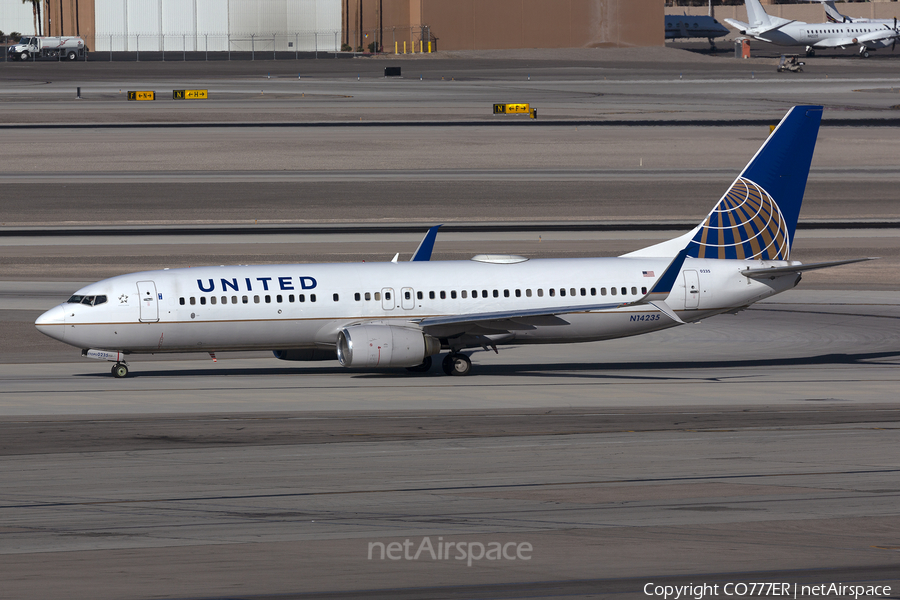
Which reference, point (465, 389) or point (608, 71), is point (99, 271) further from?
point (608, 71)

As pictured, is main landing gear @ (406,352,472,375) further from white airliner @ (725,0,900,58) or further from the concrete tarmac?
white airliner @ (725,0,900,58)

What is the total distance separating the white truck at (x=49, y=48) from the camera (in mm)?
178500

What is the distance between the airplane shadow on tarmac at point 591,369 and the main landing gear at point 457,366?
498 millimetres

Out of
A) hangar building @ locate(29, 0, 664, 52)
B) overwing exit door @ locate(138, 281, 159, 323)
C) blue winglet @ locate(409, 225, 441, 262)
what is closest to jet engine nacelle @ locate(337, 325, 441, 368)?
overwing exit door @ locate(138, 281, 159, 323)

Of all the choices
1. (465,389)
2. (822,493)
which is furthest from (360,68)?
(822,493)

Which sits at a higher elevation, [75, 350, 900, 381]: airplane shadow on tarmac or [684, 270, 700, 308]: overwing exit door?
[684, 270, 700, 308]: overwing exit door

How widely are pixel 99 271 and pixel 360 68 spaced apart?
99.7 m

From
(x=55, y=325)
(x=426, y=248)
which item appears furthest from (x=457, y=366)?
(x=55, y=325)

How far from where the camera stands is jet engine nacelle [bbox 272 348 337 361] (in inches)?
1594

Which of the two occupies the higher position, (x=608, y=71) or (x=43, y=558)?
(x=608, y=71)

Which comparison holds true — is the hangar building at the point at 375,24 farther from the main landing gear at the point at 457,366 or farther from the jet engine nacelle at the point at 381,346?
the jet engine nacelle at the point at 381,346

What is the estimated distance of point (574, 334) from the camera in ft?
134

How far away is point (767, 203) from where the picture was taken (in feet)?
146

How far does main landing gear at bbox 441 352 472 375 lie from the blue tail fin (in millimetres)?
9042
